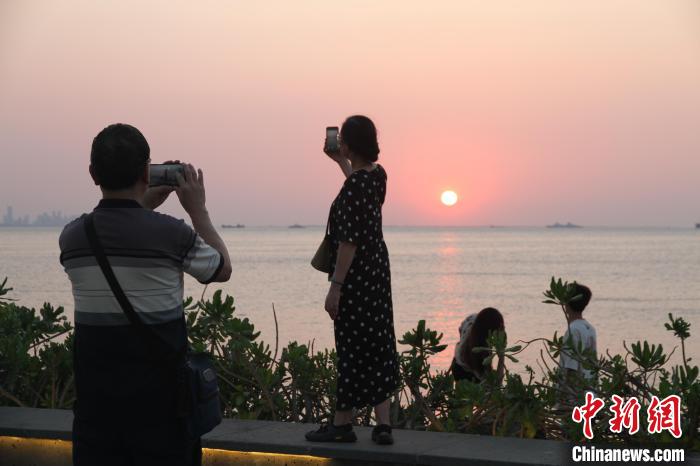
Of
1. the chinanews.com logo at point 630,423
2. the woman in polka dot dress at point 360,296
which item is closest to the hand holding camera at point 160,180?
the woman in polka dot dress at point 360,296

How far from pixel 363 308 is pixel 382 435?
68 centimetres

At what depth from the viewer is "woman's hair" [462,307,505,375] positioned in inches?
304

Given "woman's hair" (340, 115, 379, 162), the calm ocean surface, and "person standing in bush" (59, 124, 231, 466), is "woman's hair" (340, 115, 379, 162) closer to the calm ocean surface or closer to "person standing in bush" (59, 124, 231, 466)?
"person standing in bush" (59, 124, 231, 466)

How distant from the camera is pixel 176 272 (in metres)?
3.26

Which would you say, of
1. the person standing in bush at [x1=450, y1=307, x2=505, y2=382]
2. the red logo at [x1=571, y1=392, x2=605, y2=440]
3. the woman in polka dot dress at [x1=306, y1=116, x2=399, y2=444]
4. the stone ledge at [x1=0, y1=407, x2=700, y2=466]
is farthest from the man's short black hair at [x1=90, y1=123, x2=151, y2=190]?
the person standing in bush at [x1=450, y1=307, x2=505, y2=382]

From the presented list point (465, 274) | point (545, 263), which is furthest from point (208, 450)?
point (545, 263)

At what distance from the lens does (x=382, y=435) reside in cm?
500

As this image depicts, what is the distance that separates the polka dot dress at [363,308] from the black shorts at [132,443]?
6.50 ft

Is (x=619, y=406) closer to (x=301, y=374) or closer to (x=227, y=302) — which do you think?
(x=301, y=374)

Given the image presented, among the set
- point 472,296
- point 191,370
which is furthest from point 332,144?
point 472,296

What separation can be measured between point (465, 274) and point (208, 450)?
72.1 m

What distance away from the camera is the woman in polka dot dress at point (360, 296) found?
16.7ft

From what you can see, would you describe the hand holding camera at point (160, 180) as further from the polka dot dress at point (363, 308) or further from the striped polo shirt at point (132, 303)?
the polka dot dress at point (363, 308)

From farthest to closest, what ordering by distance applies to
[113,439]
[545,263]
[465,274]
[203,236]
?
1. [545,263]
2. [465,274]
3. [203,236]
4. [113,439]
